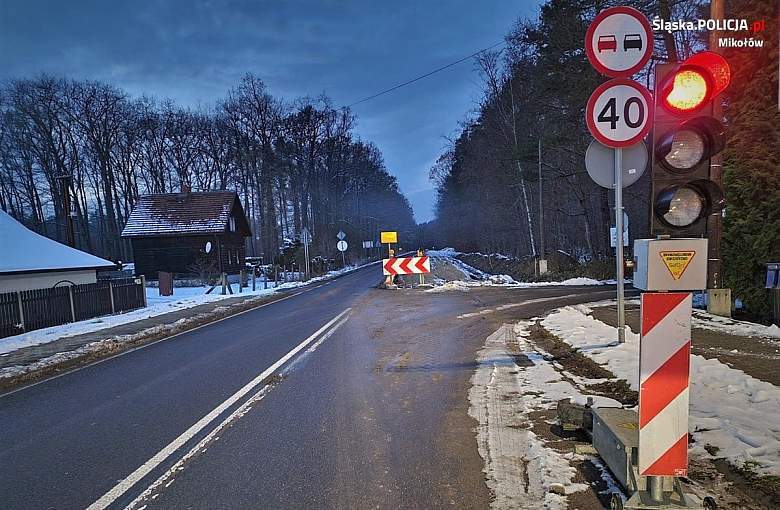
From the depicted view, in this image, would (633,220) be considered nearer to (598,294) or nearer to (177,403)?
(598,294)

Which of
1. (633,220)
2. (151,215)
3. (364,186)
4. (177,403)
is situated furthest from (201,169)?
(177,403)

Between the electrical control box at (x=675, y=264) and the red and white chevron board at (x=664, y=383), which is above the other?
the electrical control box at (x=675, y=264)

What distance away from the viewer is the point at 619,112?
480 centimetres

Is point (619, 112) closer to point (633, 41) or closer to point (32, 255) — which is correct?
point (633, 41)

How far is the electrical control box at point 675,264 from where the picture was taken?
8.82ft

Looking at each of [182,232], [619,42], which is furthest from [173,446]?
[182,232]

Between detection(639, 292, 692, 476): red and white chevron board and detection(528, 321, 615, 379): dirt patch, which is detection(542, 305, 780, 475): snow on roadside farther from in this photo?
detection(639, 292, 692, 476): red and white chevron board

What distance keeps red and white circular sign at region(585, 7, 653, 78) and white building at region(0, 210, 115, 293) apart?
17.4m

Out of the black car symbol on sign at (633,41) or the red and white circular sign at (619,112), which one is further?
the black car symbol on sign at (633,41)

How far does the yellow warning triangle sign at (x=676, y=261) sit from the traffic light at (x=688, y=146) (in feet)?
0.84

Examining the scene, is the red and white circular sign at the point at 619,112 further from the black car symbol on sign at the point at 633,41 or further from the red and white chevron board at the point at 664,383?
the red and white chevron board at the point at 664,383

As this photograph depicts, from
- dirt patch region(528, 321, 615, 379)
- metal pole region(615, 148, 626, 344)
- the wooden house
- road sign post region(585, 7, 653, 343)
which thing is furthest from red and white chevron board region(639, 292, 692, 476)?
the wooden house

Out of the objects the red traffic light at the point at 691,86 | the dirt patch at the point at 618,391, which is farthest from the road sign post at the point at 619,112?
the dirt patch at the point at 618,391

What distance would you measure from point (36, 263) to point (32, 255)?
117cm
